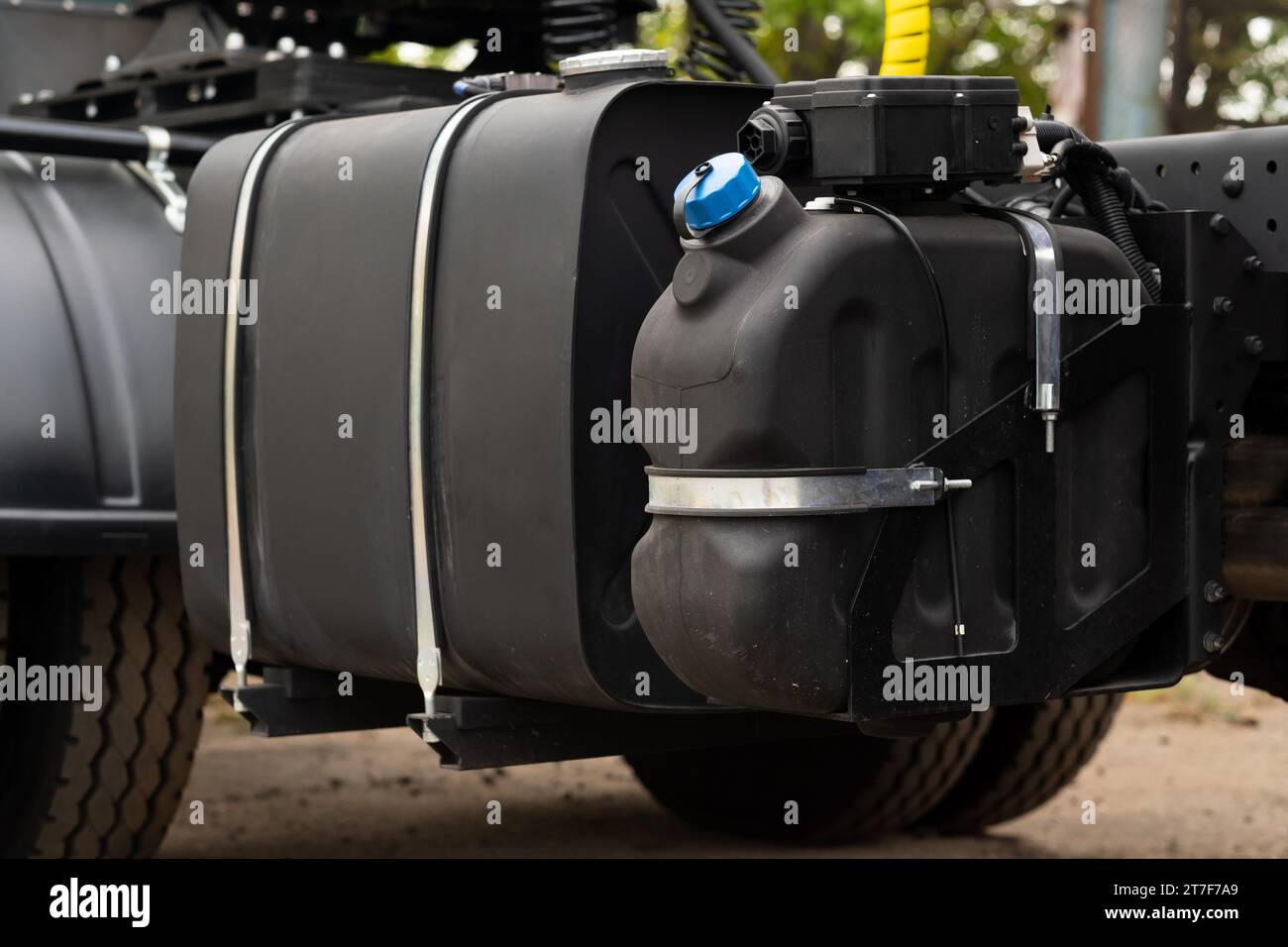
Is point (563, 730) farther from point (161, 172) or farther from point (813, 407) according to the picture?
point (161, 172)

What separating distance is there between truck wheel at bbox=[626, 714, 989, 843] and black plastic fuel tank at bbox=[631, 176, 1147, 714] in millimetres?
2071

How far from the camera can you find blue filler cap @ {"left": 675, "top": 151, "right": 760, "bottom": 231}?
8.48 feet

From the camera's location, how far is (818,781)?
491cm

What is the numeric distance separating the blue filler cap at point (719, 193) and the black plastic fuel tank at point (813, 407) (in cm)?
2

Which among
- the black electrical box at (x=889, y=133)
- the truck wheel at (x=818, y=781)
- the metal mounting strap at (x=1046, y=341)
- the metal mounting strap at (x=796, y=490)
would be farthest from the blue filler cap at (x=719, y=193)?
the truck wheel at (x=818, y=781)

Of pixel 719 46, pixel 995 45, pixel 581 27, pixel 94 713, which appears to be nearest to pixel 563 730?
pixel 94 713

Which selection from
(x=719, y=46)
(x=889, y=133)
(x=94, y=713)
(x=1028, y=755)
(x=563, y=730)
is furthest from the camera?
(x=1028, y=755)

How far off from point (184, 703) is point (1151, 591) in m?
1.96

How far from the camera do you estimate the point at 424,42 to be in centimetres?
486

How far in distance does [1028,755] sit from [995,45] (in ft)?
33.4

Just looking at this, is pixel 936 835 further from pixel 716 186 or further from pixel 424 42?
pixel 716 186

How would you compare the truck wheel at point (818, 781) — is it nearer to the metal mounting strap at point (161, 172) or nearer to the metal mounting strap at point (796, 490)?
the metal mounting strap at point (161, 172)

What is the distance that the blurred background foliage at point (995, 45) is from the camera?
43.4 ft

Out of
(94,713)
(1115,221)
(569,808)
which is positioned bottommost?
(569,808)
